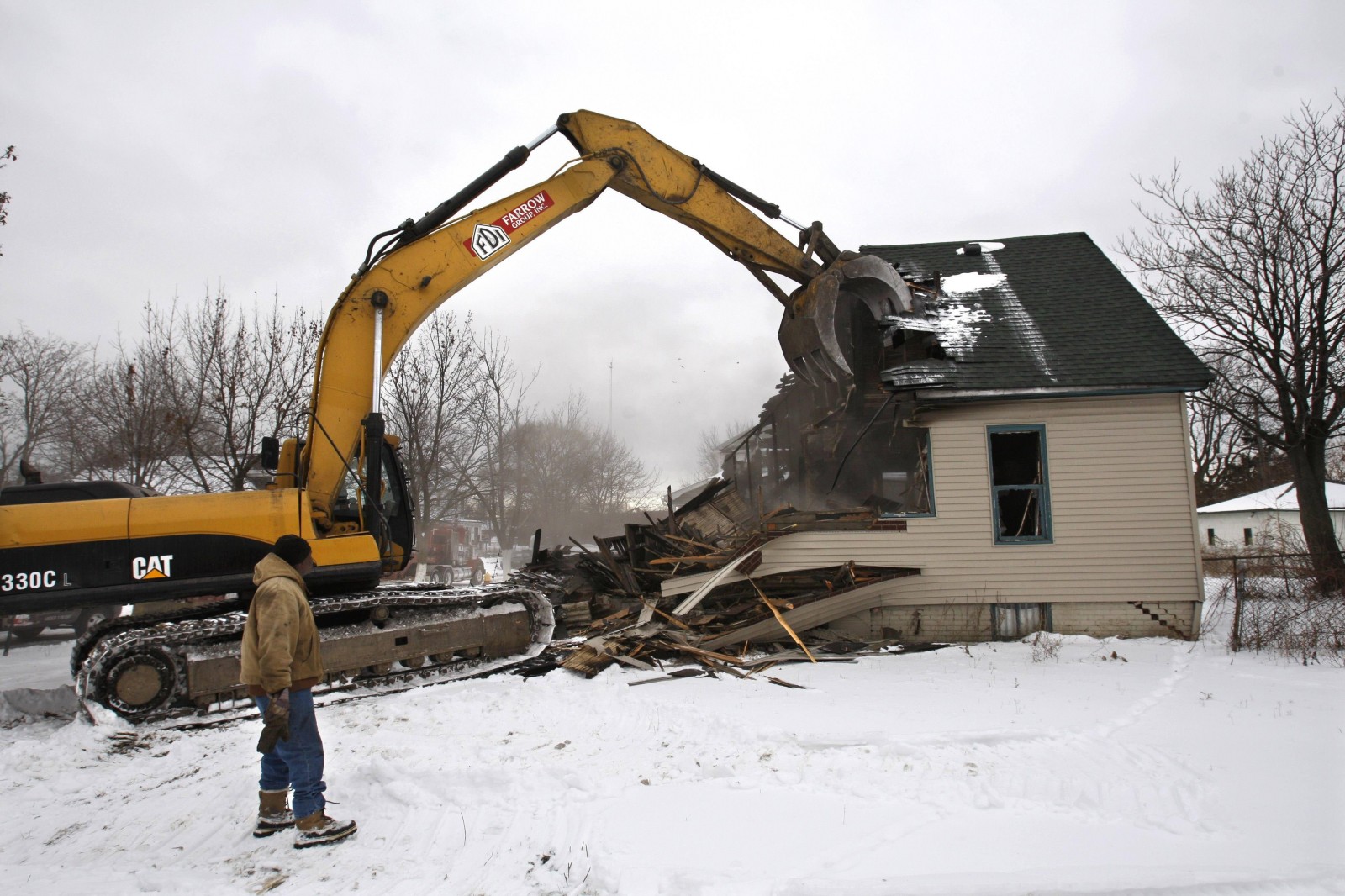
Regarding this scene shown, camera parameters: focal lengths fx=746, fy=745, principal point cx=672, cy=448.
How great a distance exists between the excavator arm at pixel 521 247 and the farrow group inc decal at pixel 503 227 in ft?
0.04

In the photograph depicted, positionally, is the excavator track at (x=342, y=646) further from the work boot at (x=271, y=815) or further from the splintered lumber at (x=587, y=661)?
the work boot at (x=271, y=815)

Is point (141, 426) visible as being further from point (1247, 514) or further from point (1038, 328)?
point (1247, 514)

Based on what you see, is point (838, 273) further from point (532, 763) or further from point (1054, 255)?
point (532, 763)

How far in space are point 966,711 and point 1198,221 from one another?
14843 millimetres

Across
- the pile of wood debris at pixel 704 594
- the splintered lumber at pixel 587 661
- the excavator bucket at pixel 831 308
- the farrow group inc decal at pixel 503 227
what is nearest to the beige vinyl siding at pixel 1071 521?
the pile of wood debris at pixel 704 594

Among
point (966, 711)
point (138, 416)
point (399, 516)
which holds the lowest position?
point (966, 711)

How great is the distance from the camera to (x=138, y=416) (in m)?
15.2

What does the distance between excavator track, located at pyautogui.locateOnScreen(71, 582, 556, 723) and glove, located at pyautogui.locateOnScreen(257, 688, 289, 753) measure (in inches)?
122

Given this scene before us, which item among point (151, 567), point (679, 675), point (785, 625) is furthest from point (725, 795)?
point (151, 567)

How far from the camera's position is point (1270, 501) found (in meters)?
38.8

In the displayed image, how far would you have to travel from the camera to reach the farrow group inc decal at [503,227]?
807 centimetres

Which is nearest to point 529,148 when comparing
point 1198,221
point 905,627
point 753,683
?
point 753,683

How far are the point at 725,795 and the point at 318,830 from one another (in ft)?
7.43

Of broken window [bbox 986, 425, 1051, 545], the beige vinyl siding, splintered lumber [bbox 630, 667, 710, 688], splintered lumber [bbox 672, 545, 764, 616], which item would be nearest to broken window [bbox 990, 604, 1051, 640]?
the beige vinyl siding
